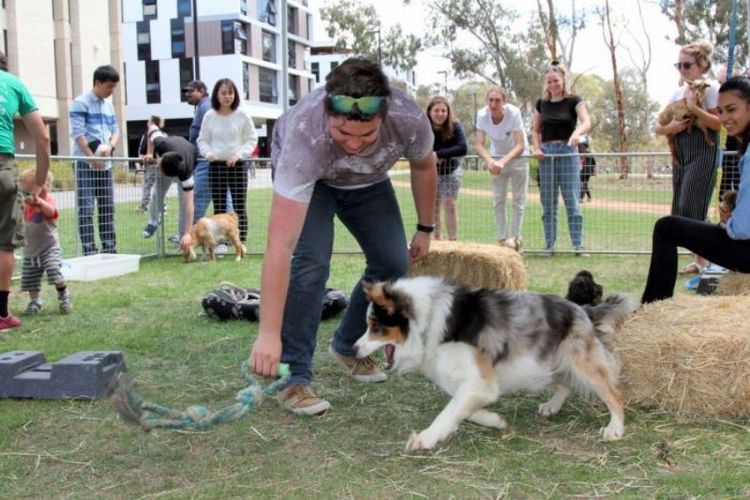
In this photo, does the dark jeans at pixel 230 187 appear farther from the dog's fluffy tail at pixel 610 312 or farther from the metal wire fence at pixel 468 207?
the dog's fluffy tail at pixel 610 312

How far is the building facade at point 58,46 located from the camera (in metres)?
34.2

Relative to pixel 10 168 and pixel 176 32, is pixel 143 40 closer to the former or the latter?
pixel 176 32

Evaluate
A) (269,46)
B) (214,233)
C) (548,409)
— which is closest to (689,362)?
(548,409)

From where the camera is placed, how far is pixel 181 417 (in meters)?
3.25

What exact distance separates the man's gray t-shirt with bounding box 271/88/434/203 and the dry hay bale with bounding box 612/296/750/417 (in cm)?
146

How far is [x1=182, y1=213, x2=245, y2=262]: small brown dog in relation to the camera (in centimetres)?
934

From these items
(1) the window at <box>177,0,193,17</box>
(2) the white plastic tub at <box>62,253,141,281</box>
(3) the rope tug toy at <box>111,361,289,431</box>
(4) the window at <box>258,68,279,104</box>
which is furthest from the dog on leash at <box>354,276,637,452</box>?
(4) the window at <box>258,68,279,104</box>

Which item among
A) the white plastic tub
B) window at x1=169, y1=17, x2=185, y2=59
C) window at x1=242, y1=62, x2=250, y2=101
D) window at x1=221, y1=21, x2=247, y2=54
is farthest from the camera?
window at x1=169, y1=17, x2=185, y2=59

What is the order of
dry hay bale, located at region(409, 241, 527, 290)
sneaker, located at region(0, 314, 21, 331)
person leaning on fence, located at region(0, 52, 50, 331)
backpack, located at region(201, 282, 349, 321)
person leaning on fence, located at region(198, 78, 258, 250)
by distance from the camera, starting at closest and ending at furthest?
person leaning on fence, located at region(0, 52, 50, 331)
sneaker, located at region(0, 314, 21, 331)
backpack, located at region(201, 282, 349, 321)
dry hay bale, located at region(409, 241, 527, 290)
person leaning on fence, located at region(198, 78, 258, 250)

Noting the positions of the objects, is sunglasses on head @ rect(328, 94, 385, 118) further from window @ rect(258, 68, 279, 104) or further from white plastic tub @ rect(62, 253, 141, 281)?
window @ rect(258, 68, 279, 104)

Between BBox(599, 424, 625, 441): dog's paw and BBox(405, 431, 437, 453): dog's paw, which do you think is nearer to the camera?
BBox(405, 431, 437, 453): dog's paw

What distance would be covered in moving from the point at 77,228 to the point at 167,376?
5047 mm

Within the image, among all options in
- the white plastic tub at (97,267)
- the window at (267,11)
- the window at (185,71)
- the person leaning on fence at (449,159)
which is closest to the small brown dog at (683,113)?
the person leaning on fence at (449,159)

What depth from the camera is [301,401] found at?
3.60 meters
